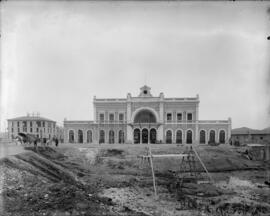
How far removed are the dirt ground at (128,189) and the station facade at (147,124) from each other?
418 inches

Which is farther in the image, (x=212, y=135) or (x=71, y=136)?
(x=71, y=136)

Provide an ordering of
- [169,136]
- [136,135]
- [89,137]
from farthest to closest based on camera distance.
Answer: [89,137] → [136,135] → [169,136]

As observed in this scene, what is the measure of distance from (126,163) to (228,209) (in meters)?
9.34

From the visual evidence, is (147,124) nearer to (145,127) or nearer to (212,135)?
(145,127)

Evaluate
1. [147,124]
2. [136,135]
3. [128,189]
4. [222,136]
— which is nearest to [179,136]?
[147,124]

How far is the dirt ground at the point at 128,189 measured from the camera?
229 inches

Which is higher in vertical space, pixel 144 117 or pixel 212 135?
pixel 144 117

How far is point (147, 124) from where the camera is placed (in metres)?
27.5

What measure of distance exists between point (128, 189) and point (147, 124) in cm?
1833

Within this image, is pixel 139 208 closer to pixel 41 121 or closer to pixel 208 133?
pixel 208 133

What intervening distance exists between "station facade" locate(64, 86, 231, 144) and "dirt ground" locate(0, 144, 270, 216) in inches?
418

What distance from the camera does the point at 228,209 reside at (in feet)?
23.8

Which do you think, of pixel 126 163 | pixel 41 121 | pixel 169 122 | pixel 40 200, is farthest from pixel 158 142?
pixel 41 121

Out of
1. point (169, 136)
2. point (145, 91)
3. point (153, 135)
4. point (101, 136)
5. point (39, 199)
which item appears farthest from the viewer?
point (145, 91)
